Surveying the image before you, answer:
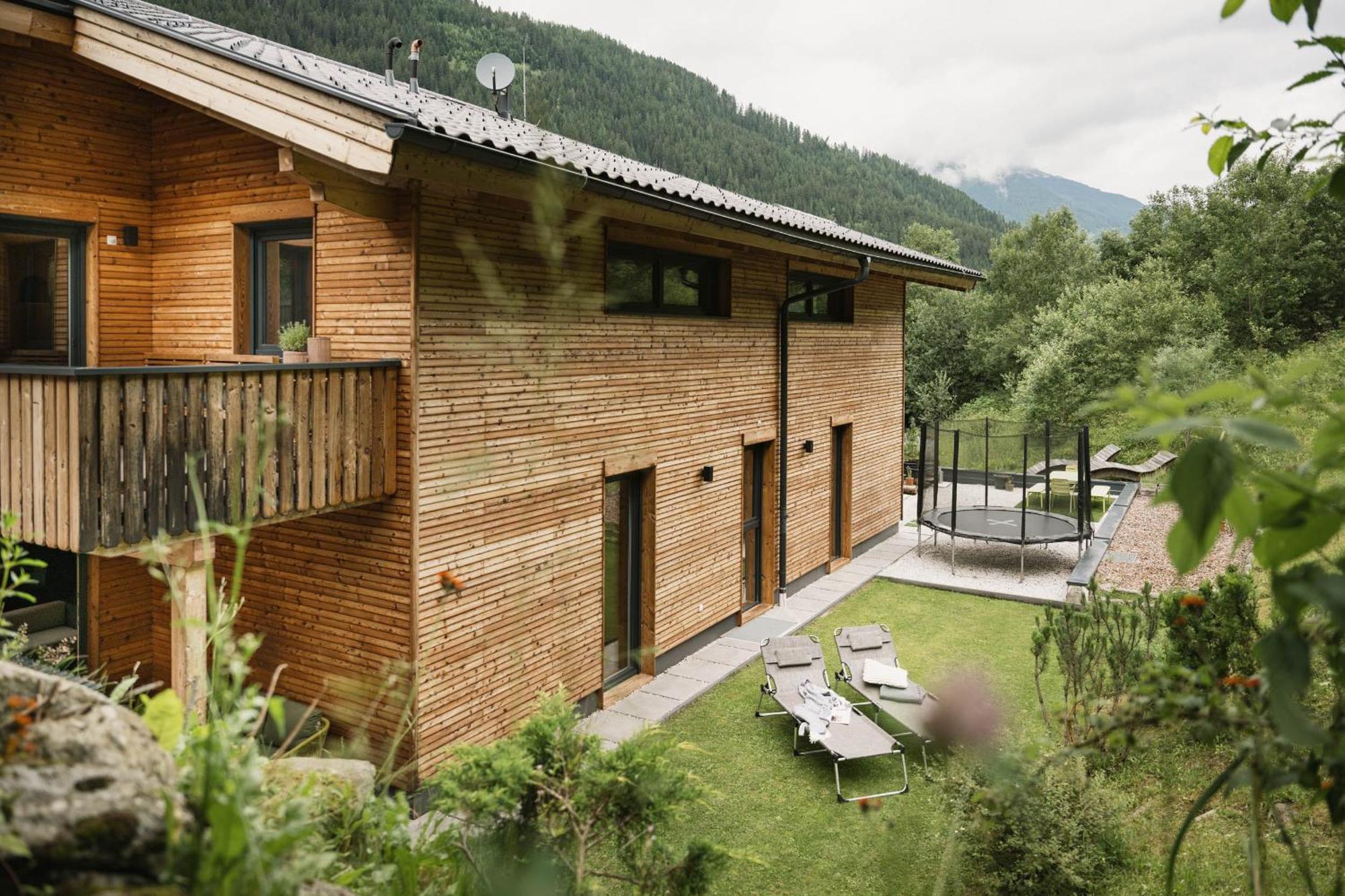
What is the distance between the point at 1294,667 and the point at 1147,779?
643 cm

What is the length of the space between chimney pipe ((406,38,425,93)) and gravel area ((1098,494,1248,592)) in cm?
899

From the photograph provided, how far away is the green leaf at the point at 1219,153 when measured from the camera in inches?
52.1

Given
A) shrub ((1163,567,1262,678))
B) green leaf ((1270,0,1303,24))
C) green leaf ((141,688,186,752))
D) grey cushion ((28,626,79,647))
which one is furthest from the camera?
grey cushion ((28,626,79,647))

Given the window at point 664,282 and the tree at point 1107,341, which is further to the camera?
the tree at point 1107,341

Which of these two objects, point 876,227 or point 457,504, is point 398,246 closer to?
point 457,504

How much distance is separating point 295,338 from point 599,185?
257 cm

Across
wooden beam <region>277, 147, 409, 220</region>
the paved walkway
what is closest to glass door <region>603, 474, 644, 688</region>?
the paved walkway

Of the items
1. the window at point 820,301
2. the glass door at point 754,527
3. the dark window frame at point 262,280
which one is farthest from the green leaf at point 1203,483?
the window at point 820,301

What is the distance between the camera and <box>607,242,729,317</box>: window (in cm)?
808

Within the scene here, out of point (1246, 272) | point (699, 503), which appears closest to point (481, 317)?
point (699, 503)

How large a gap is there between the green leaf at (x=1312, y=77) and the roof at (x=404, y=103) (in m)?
4.42

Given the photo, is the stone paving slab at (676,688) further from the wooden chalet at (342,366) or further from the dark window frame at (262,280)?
the dark window frame at (262,280)

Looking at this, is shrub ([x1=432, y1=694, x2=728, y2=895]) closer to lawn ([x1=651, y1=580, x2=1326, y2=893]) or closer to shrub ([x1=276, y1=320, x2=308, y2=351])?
lawn ([x1=651, y1=580, x2=1326, y2=893])

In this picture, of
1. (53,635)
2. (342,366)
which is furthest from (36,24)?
(53,635)
